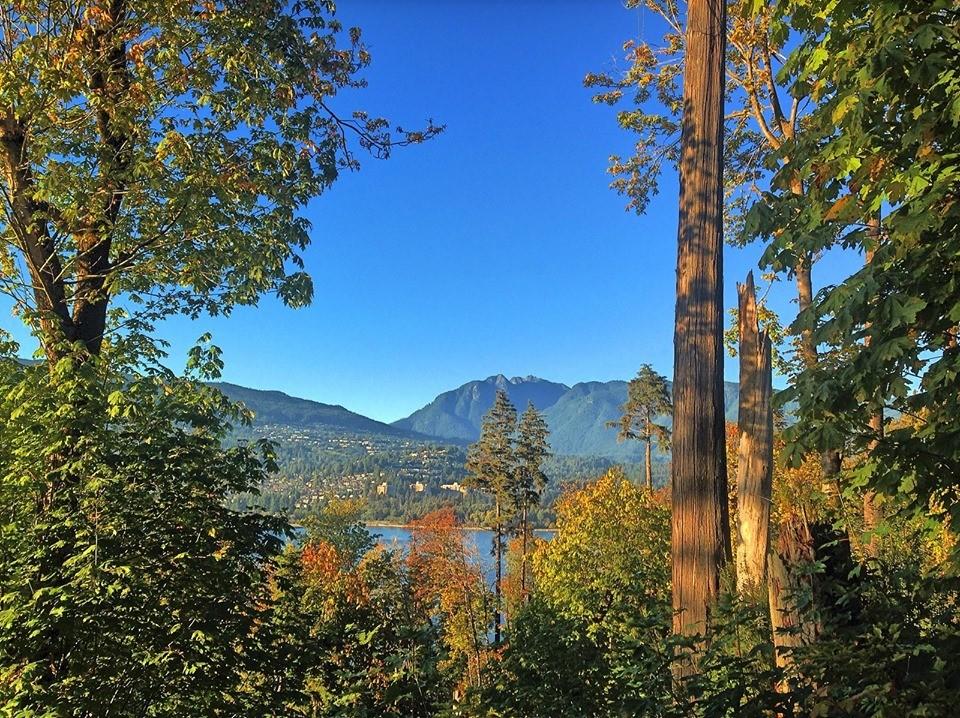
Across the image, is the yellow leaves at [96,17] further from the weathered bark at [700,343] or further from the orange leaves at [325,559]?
the orange leaves at [325,559]

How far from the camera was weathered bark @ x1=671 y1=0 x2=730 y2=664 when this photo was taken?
4.26m

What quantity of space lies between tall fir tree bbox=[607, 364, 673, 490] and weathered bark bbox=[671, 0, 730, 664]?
3326 cm

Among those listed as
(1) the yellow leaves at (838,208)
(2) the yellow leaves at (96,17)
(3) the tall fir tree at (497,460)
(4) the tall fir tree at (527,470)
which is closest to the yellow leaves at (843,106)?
(1) the yellow leaves at (838,208)

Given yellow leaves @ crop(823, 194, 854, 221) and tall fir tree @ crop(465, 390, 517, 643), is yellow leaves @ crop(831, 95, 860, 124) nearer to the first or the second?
yellow leaves @ crop(823, 194, 854, 221)

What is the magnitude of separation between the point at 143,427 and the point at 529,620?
11.1 feet

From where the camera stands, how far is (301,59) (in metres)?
6.95

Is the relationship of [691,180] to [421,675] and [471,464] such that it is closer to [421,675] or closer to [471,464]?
[421,675]

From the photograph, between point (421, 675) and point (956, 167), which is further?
point (421, 675)

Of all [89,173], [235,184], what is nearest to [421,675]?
[235,184]

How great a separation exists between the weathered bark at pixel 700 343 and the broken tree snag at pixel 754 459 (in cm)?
86

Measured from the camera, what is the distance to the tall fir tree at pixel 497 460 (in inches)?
1593

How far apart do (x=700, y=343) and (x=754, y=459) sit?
1689mm

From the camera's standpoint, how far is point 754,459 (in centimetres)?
555

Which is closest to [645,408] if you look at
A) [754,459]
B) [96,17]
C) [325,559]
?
[325,559]
